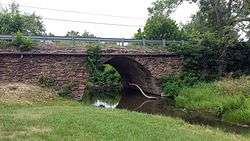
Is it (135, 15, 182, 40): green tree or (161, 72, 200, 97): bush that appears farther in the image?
(135, 15, 182, 40): green tree

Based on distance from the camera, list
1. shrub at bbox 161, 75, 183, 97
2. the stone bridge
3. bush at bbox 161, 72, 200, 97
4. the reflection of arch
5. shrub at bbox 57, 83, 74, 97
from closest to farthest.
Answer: the stone bridge < shrub at bbox 57, 83, 74, 97 < shrub at bbox 161, 75, 183, 97 < bush at bbox 161, 72, 200, 97 < the reflection of arch

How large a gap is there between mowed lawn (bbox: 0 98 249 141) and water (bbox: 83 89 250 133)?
13.0ft

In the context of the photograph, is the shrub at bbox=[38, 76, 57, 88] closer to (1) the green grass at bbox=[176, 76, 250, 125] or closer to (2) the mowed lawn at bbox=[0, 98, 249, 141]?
(2) the mowed lawn at bbox=[0, 98, 249, 141]

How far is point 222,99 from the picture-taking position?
119 feet

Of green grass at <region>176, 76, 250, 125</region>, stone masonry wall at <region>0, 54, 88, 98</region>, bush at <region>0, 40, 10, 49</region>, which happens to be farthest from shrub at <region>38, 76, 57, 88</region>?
green grass at <region>176, 76, 250, 125</region>

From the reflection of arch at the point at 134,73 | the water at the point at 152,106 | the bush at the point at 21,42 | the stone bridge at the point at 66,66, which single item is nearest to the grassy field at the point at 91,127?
the water at the point at 152,106

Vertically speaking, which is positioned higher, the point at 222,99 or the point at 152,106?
the point at 222,99

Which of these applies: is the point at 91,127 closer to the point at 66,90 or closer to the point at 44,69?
the point at 66,90

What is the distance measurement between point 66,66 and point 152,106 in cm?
777

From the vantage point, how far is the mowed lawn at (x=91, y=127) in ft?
67.5

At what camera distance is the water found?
30891 millimetres

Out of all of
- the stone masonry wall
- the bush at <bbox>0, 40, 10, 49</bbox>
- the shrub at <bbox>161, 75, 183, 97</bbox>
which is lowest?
the shrub at <bbox>161, 75, 183, 97</bbox>

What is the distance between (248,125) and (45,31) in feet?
223

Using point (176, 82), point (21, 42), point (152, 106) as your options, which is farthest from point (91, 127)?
point (176, 82)
